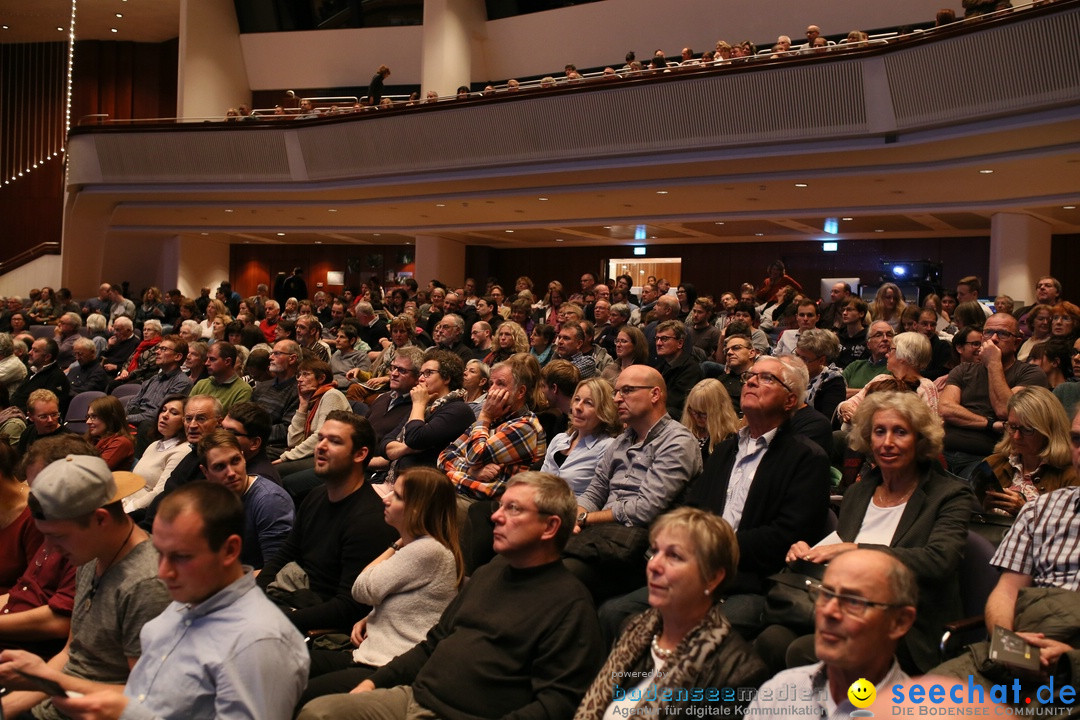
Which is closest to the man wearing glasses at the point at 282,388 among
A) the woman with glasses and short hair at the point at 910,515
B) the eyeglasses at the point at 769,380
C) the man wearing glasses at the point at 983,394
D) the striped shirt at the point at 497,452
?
the striped shirt at the point at 497,452

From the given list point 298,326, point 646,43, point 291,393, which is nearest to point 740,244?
point 646,43

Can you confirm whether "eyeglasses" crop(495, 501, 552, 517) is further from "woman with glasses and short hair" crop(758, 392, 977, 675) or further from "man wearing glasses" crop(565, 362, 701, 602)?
"woman with glasses and short hair" crop(758, 392, 977, 675)

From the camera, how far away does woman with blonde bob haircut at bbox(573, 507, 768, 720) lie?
6.59 feet

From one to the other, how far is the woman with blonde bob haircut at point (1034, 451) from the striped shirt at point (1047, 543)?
503mm

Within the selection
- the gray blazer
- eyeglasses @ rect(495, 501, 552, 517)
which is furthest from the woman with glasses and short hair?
eyeglasses @ rect(495, 501, 552, 517)

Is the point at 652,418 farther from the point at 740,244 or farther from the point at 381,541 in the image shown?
the point at 740,244

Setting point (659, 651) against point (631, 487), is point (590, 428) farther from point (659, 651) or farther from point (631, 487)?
point (659, 651)

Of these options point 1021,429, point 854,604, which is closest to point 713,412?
point 1021,429

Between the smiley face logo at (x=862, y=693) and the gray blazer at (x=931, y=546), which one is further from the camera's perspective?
the gray blazer at (x=931, y=546)

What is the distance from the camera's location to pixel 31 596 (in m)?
2.84

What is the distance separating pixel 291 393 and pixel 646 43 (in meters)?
9.77

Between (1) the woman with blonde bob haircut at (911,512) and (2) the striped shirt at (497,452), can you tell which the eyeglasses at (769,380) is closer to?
(1) the woman with blonde bob haircut at (911,512)

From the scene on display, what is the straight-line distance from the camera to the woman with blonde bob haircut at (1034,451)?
293 cm

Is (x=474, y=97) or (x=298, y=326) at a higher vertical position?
(x=474, y=97)
